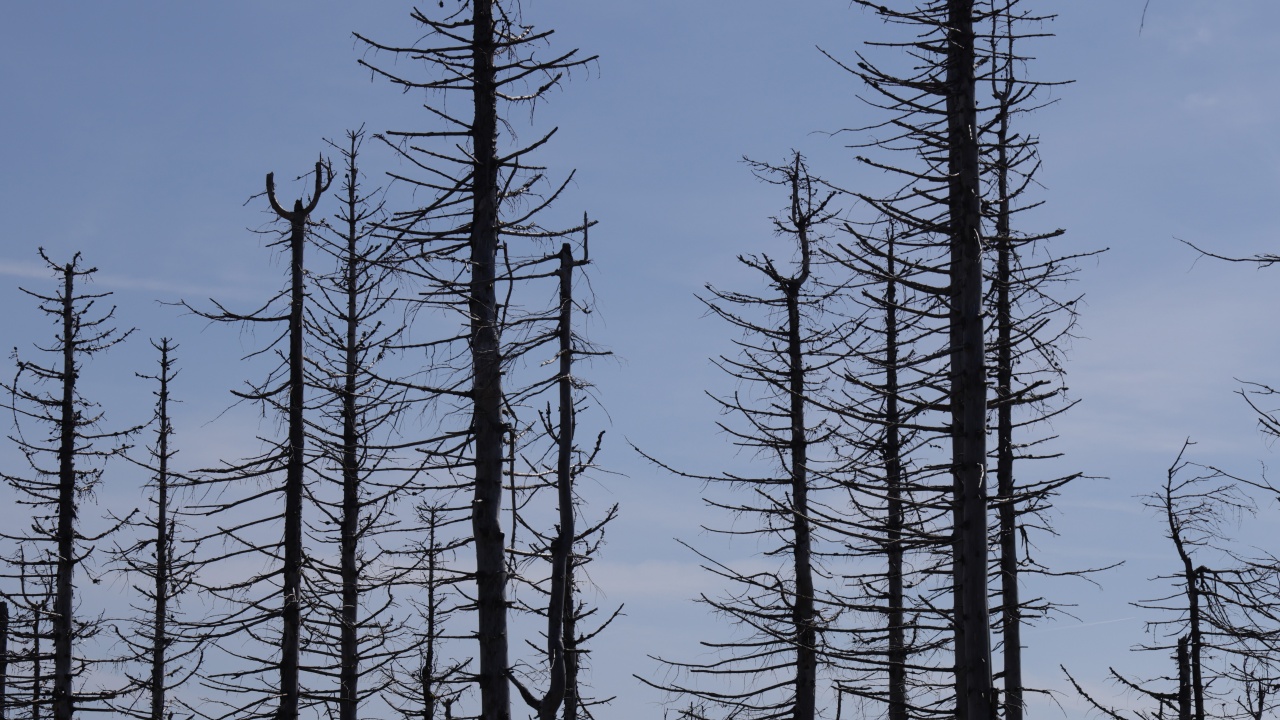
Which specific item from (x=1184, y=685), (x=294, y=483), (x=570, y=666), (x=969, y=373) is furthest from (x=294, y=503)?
(x=1184, y=685)

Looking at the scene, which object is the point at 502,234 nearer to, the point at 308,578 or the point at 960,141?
the point at 960,141

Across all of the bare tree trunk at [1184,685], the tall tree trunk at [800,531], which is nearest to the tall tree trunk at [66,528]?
the tall tree trunk at [800,531]

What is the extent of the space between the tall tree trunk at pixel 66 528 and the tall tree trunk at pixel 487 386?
13.9 metres

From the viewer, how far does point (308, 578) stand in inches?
628

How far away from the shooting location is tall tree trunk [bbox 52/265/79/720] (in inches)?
852

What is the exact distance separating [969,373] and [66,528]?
1868cm

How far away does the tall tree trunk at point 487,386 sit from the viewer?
36.6 feet

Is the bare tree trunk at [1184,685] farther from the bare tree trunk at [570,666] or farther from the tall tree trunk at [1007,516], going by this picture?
the bare tree trunk at [570,666]

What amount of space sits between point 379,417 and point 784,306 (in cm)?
880

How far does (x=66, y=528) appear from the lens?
2248 cm

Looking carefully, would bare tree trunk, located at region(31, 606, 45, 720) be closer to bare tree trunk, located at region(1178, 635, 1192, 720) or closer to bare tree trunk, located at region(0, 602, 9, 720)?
bare tree trunk, located at region(0, 602, 9, 720)

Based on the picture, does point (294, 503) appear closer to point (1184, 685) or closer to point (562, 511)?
point (562, 511)

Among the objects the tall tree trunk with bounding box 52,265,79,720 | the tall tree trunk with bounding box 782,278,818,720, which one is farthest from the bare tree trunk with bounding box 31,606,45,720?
the tall tree trunk with bounding box 782,278,818,720

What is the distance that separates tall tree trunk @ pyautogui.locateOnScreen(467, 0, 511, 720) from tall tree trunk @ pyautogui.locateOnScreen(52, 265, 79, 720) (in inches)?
549
